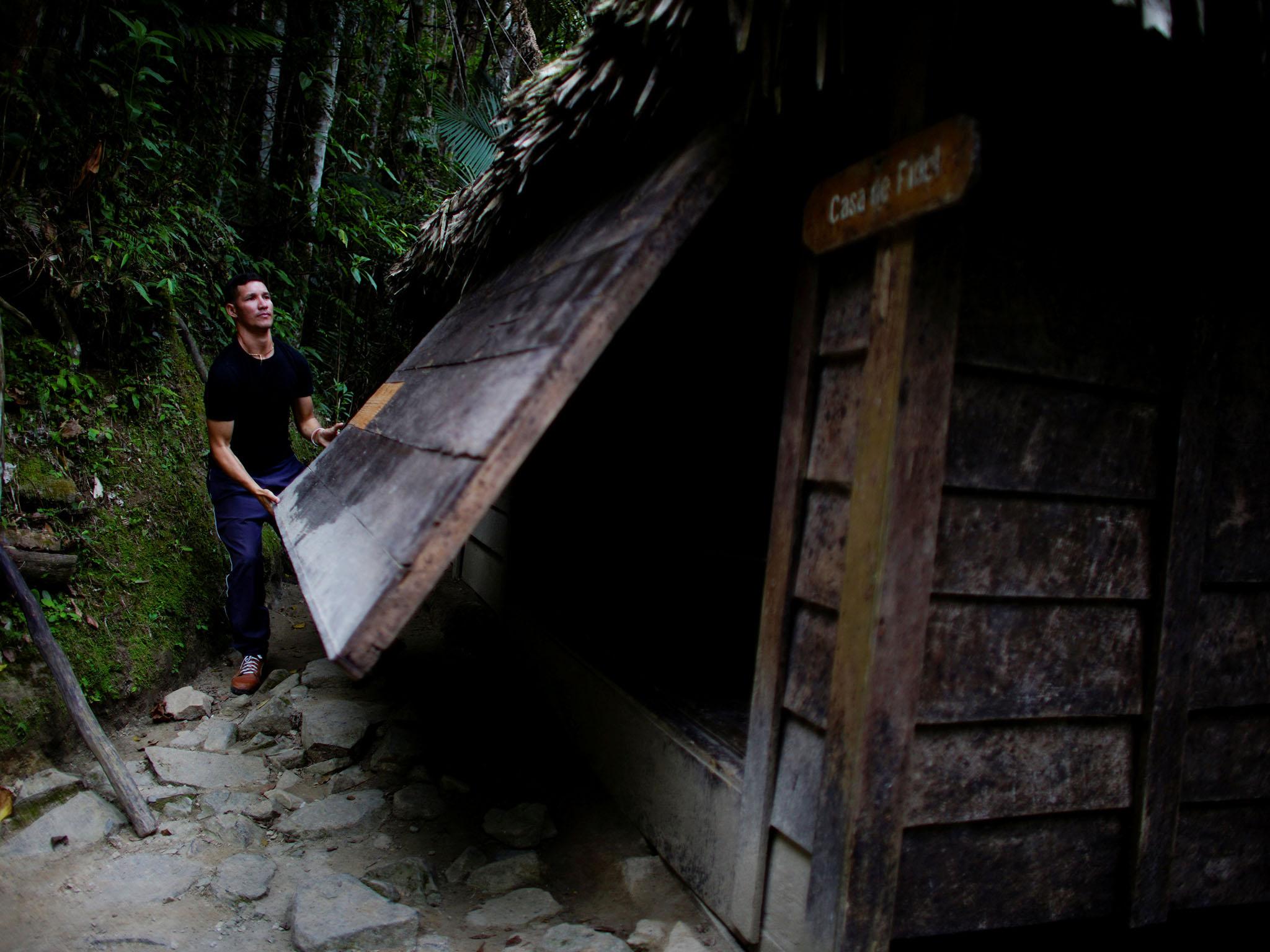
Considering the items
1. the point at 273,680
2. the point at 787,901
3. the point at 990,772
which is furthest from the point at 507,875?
the point at 273,680

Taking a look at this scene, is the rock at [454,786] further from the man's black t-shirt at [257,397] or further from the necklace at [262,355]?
the necklace at [262,355]

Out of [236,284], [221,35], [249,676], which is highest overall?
[221,35]

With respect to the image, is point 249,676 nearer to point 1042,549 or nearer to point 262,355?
point 262,355

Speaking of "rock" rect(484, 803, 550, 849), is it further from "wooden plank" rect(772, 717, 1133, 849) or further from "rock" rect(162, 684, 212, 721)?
"rock" rect(162, 684, 212, 721)

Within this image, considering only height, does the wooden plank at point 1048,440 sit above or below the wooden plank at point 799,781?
above

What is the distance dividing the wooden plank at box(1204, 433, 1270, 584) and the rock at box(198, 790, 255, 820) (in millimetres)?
3099

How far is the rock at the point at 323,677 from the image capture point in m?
3.84

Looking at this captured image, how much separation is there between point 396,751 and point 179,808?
767 millimetres

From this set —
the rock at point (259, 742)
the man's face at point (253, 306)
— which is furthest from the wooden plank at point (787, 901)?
the man's face at point (253, 306)

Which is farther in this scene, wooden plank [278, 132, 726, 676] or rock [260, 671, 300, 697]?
→ rock [260, 671, 300, 697]

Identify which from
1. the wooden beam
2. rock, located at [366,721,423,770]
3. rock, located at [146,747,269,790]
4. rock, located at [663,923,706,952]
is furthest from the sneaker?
the wooden beam

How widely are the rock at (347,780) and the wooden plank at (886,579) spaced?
202cm

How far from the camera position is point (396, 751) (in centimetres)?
317

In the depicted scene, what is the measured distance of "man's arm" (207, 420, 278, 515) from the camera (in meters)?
3.72
